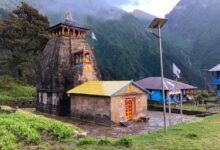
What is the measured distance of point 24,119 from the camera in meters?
14.0

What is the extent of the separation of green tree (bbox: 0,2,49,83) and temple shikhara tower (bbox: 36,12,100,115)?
11.9 m

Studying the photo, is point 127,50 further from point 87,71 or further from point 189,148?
point 189,148

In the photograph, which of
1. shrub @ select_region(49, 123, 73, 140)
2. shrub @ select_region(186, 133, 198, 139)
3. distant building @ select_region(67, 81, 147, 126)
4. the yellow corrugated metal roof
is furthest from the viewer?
the yellow corrugated metal roof

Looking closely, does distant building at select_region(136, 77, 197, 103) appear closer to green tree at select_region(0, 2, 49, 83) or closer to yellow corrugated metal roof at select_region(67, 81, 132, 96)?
yellow corrugated metal roof at select_region(67, 81, 132, 96)

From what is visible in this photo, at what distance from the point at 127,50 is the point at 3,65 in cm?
6724

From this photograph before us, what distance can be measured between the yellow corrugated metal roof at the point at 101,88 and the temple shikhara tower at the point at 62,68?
206 cm

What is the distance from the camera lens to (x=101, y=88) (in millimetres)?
20344

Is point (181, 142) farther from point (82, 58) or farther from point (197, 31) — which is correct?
point (197, 31)

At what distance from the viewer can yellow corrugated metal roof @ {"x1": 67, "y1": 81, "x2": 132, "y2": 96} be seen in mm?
19355

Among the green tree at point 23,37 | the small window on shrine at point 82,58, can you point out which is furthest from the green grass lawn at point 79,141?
the green tree at point 23,37

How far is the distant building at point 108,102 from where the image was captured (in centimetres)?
1896

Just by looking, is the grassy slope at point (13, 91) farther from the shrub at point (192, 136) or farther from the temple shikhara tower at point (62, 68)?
the shrub at point (192, 136)

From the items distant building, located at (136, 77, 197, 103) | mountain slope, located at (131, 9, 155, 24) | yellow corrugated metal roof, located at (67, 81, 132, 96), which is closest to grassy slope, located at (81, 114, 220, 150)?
yellow corrugated metal roof, located at (67, 81, 132, 96)

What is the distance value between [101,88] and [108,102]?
187 centimetres
